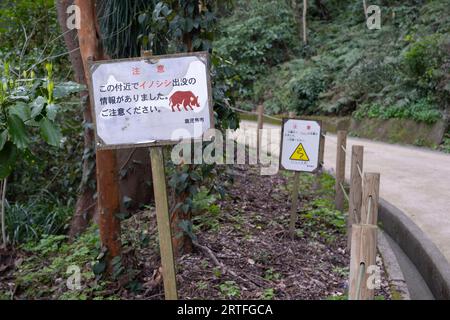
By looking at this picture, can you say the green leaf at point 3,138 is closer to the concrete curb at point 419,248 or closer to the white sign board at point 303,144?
the white sign board at point 303,144

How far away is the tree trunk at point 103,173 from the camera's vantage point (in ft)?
13.3

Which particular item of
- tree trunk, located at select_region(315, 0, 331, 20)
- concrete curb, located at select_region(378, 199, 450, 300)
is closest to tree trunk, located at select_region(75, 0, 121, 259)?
concrete curb, located at select_region(378, 199, 450, 300)

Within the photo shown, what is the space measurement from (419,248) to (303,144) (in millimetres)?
1493

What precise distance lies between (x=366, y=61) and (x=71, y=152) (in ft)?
34.0

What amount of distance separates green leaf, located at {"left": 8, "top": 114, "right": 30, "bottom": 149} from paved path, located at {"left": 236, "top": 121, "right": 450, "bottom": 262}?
3.62 m

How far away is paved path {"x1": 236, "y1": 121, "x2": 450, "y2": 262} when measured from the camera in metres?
5.60

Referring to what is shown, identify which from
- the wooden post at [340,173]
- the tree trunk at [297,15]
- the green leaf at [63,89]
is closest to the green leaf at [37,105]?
the green leaf at [63,89]

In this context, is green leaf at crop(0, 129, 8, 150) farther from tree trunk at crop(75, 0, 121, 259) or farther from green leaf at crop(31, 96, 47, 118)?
tree trunk at crop(75, 0, 121, 259)

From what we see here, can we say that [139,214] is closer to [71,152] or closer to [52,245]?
[52,245]

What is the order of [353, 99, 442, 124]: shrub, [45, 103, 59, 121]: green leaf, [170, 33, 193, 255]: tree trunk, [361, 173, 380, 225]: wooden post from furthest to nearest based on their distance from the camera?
[353, 99, 442, 124]: shrub, [170, 33, 193, 255]: tree trunk, [361, 173, 380, 225]: wooden post, [45, 103, 59, 121]: green leaf

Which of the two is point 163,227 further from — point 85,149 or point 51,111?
point 85,149

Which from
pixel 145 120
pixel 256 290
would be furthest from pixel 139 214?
pixel 145 120

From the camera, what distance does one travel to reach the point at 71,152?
7.43 meters

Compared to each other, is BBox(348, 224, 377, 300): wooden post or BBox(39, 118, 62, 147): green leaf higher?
BBox(39, 118, 62, 147): green leaf
